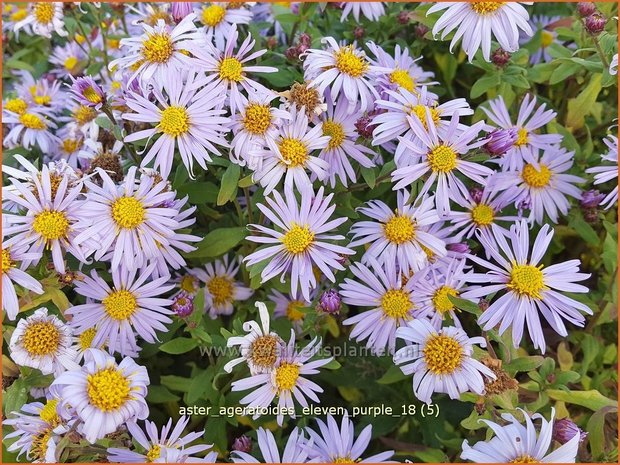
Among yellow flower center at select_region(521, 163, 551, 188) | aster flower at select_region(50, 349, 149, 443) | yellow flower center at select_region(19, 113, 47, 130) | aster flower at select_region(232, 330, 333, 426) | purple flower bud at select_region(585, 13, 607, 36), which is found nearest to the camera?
aster flower at select_region(50, 349, 149, 443)

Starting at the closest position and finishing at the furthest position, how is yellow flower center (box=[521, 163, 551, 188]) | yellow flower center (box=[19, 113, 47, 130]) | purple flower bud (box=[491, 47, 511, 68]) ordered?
purple flower bud (box=[491, 47, 511, 68]) → yellow flower center (box=[521, 163, 551, 188]) → yellow flower center (box=[19, 113, 47, 130])

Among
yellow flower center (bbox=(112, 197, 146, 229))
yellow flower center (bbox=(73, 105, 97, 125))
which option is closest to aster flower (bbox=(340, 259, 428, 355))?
yellow flower center (bbox=(112, 197, 146, 229))

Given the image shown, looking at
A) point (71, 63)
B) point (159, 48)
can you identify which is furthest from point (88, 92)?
point (71, 63)

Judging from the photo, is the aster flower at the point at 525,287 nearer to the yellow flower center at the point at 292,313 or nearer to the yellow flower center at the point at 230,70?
the yellow flower center at the point at 292,313

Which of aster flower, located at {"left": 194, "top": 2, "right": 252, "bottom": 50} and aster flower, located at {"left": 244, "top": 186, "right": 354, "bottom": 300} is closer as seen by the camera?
aster flower, located at {"left": 244, "top": 186, "right": 354, "bottom": 300}

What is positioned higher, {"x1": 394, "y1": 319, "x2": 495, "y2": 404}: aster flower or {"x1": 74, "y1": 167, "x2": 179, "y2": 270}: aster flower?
{"x1": 74, "y1": 167, "x2": 179, "y2": 270}: aster flower

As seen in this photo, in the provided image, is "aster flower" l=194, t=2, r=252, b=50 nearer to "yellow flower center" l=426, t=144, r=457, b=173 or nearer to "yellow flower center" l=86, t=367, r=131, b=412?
"yellow flower center" l=426, t=144, r=457, b=173

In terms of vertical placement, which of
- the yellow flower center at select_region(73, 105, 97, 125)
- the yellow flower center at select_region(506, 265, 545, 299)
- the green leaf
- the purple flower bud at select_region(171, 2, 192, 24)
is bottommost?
the green leaf
